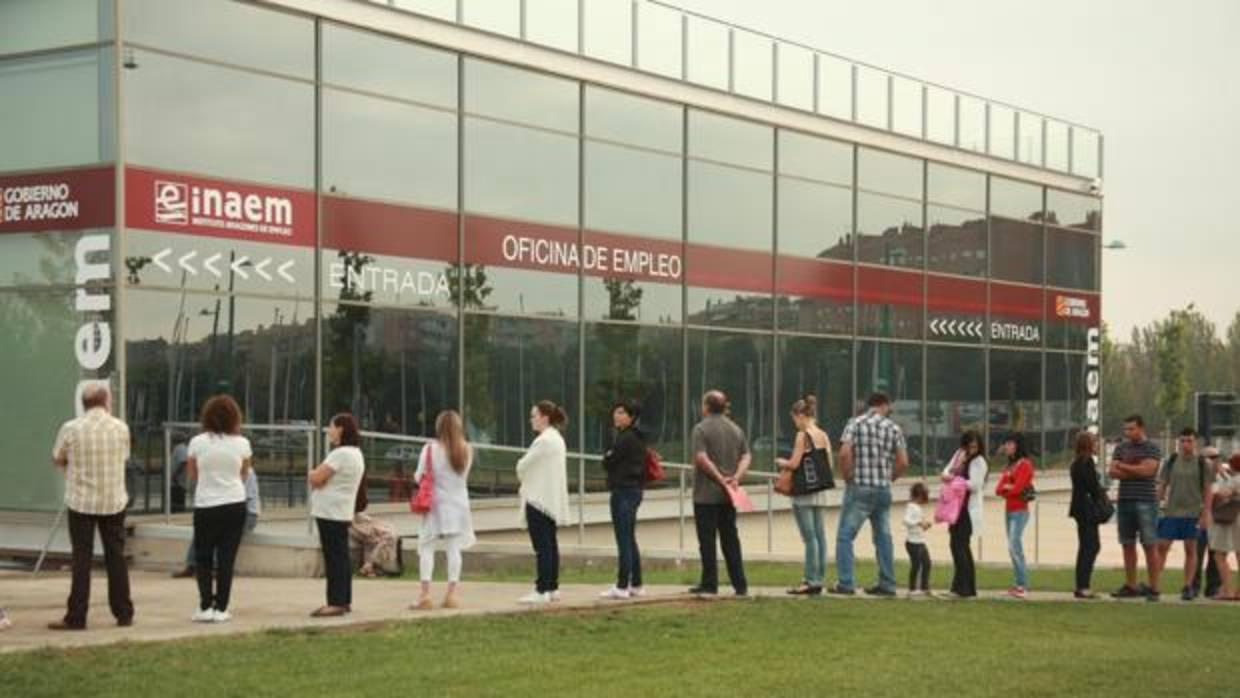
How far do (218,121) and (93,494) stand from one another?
409 inches

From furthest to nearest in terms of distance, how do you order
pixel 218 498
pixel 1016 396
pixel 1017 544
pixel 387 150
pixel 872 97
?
1. pixel 1016 396
2. pixel 872 97
3. pixel 387 150
4. pixel 1017 544
5. pixel 218 498

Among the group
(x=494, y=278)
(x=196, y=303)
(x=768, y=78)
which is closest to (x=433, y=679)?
(x=196, y=303)

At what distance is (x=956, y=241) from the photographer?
3881 centimetres

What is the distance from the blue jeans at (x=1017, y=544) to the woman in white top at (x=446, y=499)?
5705 mm

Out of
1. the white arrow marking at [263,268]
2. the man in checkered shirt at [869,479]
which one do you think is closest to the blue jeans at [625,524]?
the man in checkered shirt at [869,479]

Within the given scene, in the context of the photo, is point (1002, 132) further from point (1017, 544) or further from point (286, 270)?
point (1017, 544)

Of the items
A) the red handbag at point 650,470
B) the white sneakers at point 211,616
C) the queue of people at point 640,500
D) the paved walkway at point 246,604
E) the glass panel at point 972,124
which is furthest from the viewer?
the glass panel at point 972,124

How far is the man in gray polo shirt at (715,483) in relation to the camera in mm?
15438

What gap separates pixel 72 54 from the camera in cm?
2166

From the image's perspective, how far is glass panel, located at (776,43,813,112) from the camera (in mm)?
33562

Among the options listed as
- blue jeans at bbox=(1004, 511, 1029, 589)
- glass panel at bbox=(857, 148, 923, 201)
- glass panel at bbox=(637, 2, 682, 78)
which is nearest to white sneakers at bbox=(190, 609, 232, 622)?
blue jeans at bbox=(1004, 511, 1029, 589)

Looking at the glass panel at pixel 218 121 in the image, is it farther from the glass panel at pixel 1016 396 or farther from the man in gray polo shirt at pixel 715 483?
the glass panel at pixel 1016 396

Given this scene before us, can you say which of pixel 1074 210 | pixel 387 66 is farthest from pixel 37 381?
pixel 1074 210

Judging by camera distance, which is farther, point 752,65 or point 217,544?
point 752,65
